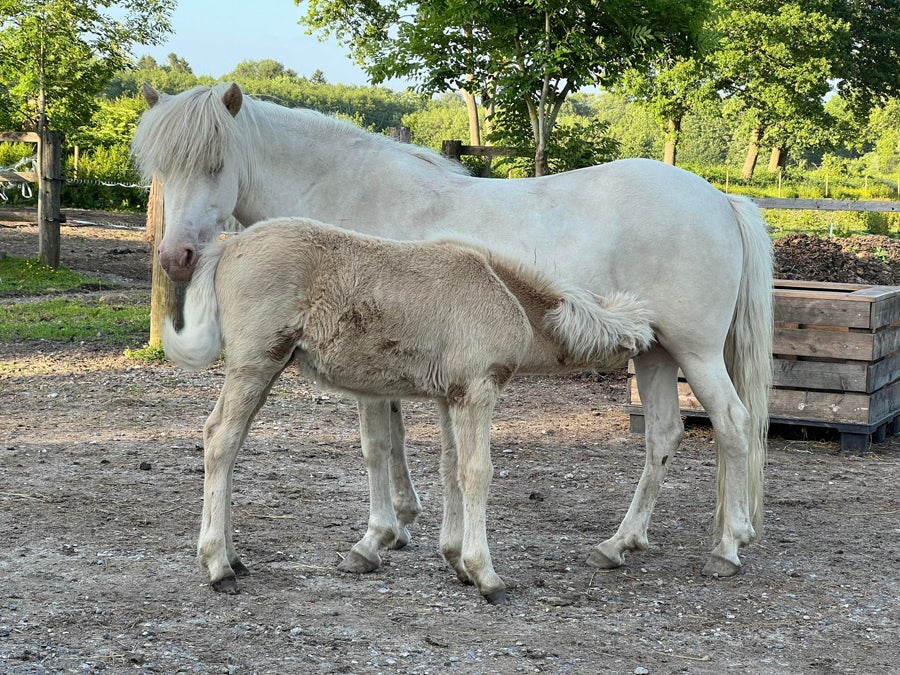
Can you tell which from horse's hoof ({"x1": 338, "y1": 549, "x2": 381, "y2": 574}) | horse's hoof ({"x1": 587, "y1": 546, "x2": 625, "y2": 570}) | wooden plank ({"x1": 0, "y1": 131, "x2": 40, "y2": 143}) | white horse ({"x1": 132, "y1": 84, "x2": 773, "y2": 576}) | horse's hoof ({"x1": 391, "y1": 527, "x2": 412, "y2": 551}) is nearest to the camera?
horse's hoof ({"x1": 338, "y1": 549, "x2": 381, "y2": 574})

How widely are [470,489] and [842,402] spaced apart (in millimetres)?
4136

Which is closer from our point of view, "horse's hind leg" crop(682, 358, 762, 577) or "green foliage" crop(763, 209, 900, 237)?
"horse's hind leg" crop(682, 358, 762, 577)

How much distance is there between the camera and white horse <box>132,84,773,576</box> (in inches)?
175

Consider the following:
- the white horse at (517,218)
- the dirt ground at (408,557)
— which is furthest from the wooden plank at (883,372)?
the white horse at (517,218)

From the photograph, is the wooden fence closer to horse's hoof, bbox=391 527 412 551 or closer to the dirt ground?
the dirt ground

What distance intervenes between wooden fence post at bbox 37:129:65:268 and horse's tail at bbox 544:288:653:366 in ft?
37.7

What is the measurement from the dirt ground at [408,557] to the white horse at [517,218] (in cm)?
35

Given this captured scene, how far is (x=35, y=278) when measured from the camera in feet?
42.8

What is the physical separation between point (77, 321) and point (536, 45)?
597 cm

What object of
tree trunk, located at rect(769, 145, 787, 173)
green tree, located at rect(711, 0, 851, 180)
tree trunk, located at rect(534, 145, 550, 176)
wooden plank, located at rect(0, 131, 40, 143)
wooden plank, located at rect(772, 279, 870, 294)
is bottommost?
wooden plank, located at rect(772, 279, 870, 294)

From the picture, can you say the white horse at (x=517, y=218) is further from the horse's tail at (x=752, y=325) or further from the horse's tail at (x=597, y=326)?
the horse's tail at (x=597, y=326)

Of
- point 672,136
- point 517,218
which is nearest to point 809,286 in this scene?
point 517,218

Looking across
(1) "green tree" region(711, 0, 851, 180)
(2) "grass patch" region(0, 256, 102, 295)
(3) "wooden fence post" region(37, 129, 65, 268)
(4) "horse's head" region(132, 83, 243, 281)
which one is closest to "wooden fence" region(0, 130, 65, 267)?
(3) "wooden fence post" region(37, 129, 65, 268)

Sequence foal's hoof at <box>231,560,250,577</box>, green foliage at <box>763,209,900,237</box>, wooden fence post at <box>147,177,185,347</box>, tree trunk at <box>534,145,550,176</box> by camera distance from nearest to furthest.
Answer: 1. foal's hoof at <box>231,560,250,577</box>
2. wooden fence post at <box>147,177,185,347</box>
3. tree trunk at <box>534,145,550,176</box>
4. green foliage at <box>763,209,900,237</box>
